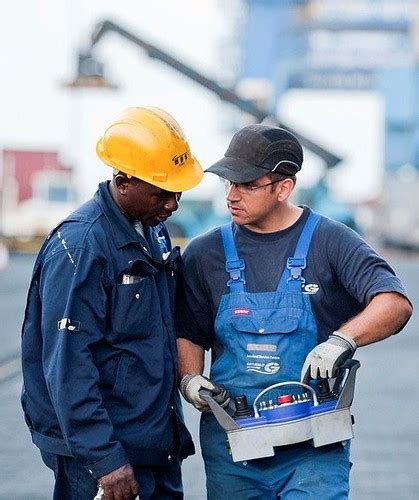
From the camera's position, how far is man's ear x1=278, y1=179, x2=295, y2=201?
4.37 m

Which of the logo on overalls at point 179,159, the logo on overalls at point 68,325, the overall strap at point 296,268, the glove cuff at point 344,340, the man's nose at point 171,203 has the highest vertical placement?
the logo on overalls at point 179,159

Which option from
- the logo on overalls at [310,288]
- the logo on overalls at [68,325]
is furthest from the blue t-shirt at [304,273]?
the logo on overalls at [68,325]

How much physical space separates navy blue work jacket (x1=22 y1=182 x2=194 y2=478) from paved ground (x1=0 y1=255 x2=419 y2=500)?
2.75 meters

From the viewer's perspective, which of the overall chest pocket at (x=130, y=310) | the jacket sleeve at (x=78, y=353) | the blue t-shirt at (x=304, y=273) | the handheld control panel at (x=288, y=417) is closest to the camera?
the jacket sleeve at (x=78, y=353)

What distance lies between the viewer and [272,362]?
14.0ft

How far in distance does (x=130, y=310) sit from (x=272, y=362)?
0.50m

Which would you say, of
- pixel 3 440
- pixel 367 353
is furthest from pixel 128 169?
pixel 367 353

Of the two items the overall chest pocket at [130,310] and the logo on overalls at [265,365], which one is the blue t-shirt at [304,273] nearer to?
the logo on overalls at [265,365]

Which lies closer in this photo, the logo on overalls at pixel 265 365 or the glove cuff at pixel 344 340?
the glove cuff at pixel 344 340

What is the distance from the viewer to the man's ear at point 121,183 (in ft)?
13.7

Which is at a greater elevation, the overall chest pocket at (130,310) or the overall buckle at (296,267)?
the overall buckle at (296,267)

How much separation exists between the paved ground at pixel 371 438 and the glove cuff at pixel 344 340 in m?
2.84

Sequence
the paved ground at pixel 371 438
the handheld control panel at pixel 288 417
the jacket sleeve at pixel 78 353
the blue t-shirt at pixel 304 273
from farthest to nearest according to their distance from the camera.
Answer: the paved ground at pixel 371 438
the blue t-shirt at pixel 304 273
the handheld control panel at pixel 288 417
the jacket sleeve at pixel 78 353

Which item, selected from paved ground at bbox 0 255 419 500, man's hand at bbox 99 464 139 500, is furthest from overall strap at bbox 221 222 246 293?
paved ground at bbox 0 255 419 500
